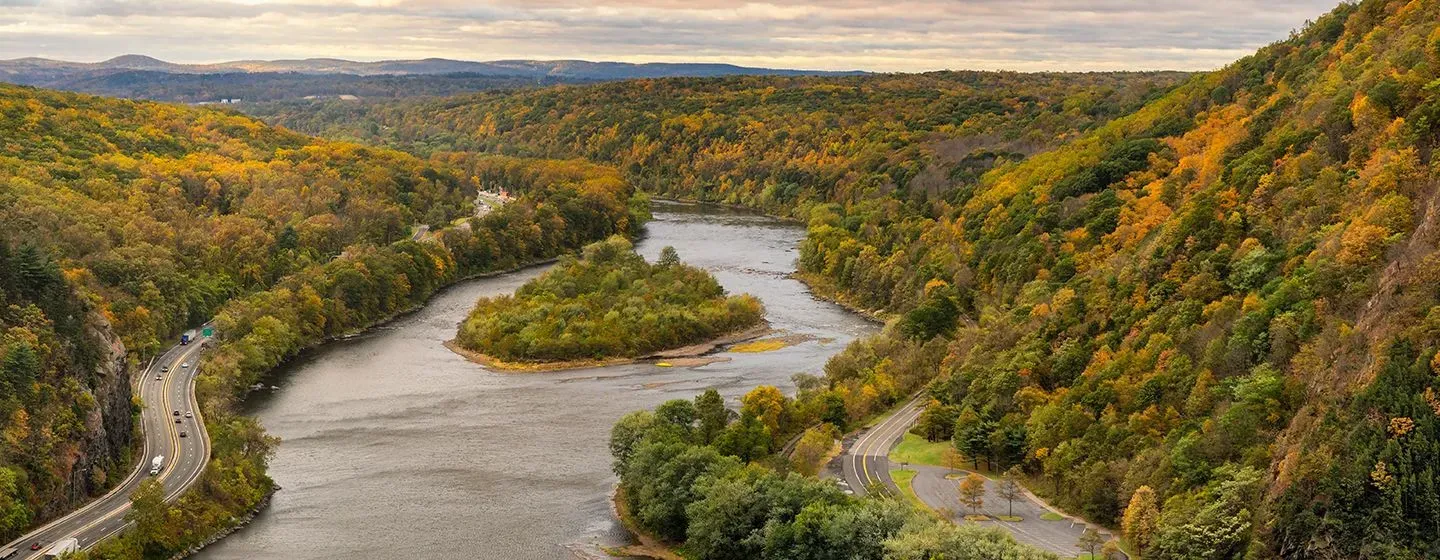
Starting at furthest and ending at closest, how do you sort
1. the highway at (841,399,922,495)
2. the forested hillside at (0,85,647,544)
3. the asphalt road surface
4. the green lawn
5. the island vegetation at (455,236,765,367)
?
the island vegetation at (455,236,765,367), the green lawn, the forested hillside at (0,85,647,544), the highway at (841,399,922,495), the asphalt road surface

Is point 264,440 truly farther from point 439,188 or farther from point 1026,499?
point 439,188

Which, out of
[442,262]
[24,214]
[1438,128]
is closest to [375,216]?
[442,262]

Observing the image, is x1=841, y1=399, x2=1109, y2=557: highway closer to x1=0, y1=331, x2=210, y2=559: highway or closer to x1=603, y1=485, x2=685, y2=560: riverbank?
x1=603, y1=485, x2=685, y2=560: riverbank

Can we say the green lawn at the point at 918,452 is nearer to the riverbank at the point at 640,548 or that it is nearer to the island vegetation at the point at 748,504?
the island vegetation at the point at 748,504

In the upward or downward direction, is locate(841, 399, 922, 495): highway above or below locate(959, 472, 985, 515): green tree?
below

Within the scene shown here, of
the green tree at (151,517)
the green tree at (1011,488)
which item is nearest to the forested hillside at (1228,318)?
the green tree at (1011,488)

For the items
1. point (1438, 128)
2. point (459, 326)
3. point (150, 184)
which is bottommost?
point (459, 326)

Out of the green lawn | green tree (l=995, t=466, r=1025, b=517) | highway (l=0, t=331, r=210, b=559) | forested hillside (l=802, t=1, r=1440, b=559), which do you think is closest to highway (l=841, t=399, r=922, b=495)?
the green lawn
